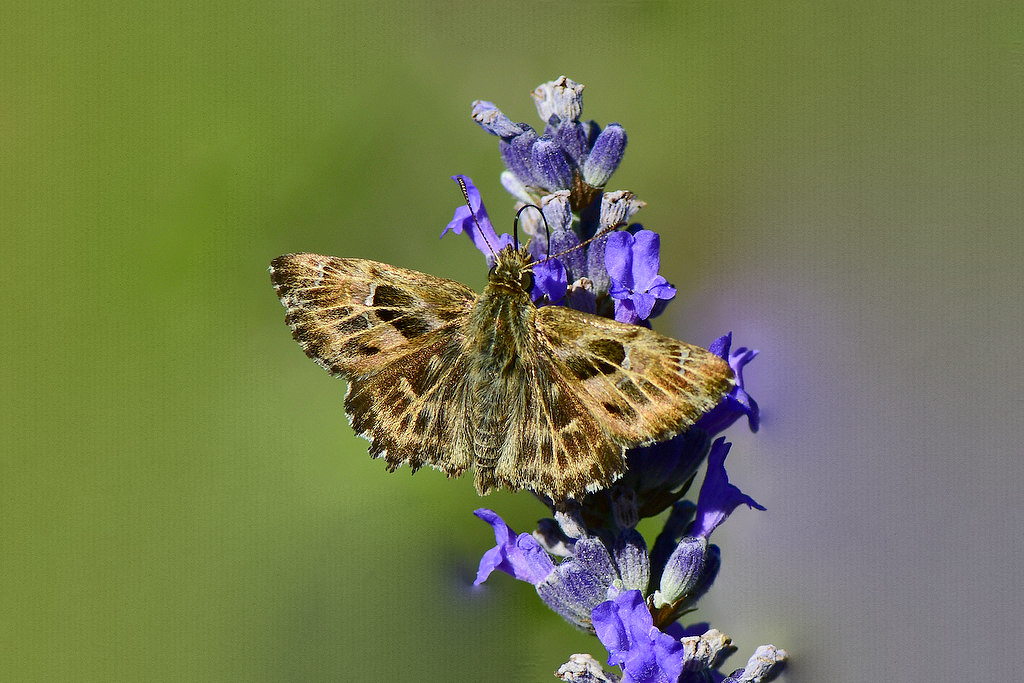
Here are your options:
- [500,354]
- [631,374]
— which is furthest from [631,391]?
[500,354]

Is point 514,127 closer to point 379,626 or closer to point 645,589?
point 645,589

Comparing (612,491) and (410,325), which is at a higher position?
(410,325)

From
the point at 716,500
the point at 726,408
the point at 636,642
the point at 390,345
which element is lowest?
the point at 636,642

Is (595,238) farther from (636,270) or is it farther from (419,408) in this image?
(419,408)

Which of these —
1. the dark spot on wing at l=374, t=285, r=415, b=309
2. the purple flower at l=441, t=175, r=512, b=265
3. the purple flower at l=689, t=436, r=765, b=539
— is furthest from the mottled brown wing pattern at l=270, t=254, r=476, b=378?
the purple flower at l=689, t=436, r=765, b=539

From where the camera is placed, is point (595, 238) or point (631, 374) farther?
point (595, 238)

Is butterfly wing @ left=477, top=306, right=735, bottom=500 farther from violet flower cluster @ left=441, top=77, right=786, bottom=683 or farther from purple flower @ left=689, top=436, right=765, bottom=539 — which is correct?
purple flower @ left=689, top=436, right=765, bottom=539

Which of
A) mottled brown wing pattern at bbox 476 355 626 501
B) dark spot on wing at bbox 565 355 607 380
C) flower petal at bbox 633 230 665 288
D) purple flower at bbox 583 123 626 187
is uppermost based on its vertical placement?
purple flower at bbox 583 123 626 187

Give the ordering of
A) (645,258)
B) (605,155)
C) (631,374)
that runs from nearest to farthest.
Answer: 1. (631,374)
2. (645,258)
3. (605,155)
